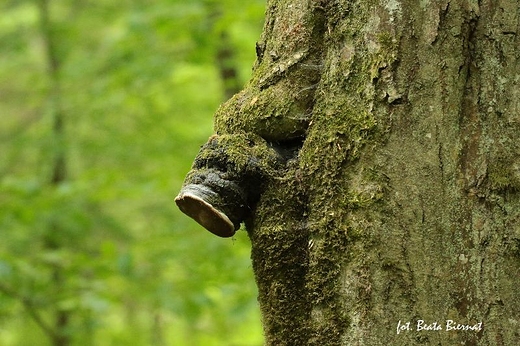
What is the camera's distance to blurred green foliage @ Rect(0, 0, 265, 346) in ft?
13.5

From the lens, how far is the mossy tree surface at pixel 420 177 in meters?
1.27

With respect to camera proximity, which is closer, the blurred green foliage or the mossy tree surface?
the mossy tree surface

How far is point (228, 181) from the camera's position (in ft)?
5.01

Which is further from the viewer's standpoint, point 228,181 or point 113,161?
point 113,161

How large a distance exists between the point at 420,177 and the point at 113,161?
5.97 m

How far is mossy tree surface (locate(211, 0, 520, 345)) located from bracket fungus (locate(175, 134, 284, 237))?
187mm

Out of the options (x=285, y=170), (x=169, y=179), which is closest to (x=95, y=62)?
(x=169, y=179)

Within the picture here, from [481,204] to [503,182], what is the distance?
0.07m

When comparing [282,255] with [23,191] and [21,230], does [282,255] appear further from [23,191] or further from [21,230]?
[21,230]

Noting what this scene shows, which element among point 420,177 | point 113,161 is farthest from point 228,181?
point 113,161

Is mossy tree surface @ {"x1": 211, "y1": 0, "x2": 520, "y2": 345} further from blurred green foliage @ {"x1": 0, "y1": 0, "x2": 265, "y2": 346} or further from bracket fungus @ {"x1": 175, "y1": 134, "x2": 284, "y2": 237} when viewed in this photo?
blurred green foliage @ {"x1": 0, "y1": 0, "x2": 265, "y2": 346}

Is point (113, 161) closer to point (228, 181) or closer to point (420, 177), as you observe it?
point (228, 181)

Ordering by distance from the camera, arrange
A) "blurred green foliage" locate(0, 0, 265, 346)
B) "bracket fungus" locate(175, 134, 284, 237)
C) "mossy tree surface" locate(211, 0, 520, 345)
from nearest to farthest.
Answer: "mossy tree surface" locate(211, 0, 520, 345) < "bracket fungus" locate(175, 134, 284, 237) < "blurred green foliage" locate(0, 0, 265, 346)

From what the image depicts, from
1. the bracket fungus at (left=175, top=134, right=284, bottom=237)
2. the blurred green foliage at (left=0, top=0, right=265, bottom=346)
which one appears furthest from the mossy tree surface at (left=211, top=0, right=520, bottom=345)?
the blurred green foliage at (left=0, top=0, right=265, bottom=346)
